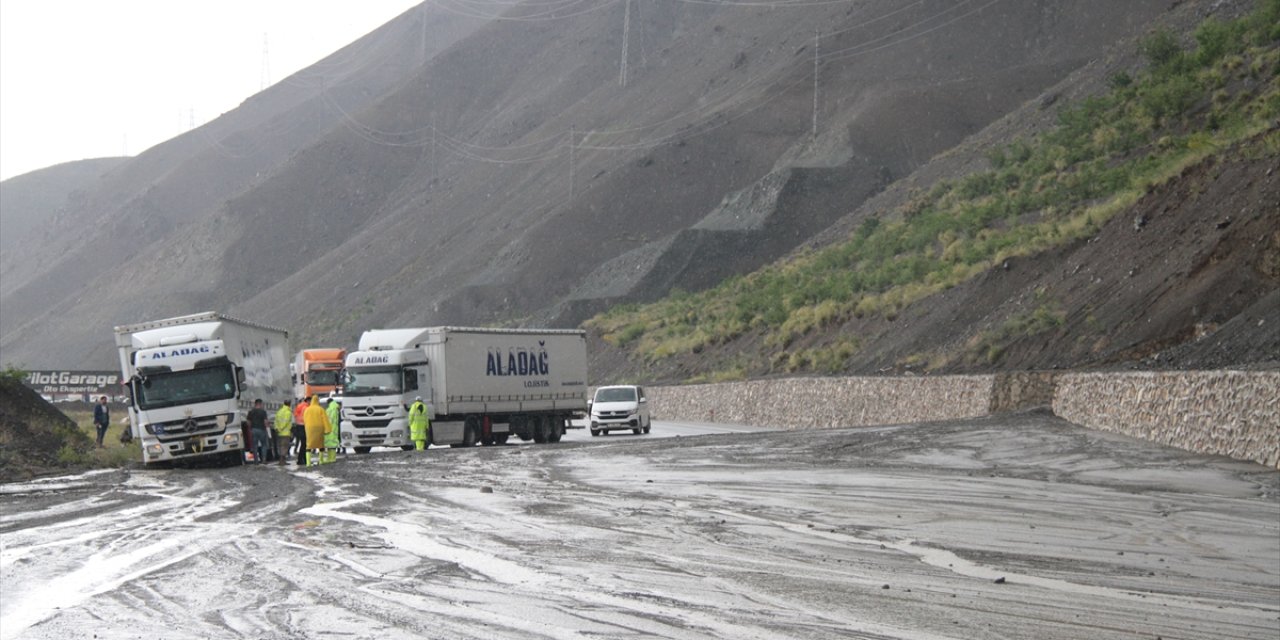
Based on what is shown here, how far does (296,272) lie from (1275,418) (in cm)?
12248

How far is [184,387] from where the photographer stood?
33.6 m

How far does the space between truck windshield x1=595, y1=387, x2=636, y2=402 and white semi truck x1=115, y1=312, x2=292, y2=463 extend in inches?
609

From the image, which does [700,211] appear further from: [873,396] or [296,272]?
[873,396]

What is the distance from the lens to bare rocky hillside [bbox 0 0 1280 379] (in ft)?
Answer: 314

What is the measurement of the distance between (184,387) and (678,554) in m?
22.5

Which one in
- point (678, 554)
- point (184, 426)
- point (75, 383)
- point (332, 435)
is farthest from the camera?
point (75, 383)

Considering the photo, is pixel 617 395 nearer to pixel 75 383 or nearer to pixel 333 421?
pixel 333 421

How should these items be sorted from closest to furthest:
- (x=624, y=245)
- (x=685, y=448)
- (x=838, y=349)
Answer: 1. (x=685, y=448)
2. (x=838, y=349)
3. (x=624, y=245)

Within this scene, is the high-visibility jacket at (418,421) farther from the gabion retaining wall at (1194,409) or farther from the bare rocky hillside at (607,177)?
the bare rocky hillside at (607,177)

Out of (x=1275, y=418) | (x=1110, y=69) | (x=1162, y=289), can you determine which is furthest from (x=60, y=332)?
(x=1275, y=418)

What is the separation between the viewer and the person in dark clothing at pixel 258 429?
3475 centimetres

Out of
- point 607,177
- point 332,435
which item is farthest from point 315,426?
point 607,177

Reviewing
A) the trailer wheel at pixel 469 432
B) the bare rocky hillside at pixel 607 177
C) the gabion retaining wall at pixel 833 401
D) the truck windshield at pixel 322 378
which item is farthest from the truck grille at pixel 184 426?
the bare rocky hillside at pixel 607 177

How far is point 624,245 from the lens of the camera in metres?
105
